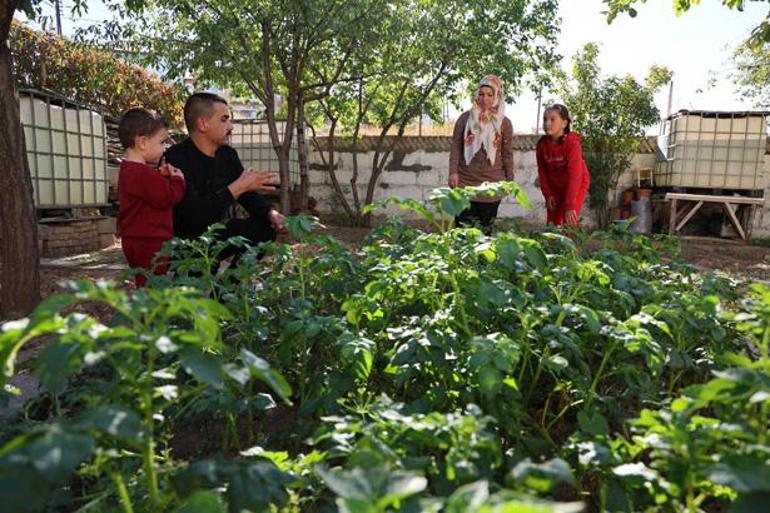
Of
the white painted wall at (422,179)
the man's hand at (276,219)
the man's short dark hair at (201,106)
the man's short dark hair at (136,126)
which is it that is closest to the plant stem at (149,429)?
the man's short dark hair at (136,126)

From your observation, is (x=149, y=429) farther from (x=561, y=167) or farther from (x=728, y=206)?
(x=728, y=206)

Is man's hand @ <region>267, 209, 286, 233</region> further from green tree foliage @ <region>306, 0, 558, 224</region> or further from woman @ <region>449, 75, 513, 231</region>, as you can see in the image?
green tree foliage @ <region>306, 0, 558, 224</region>

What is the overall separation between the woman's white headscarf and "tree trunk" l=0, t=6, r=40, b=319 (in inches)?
117

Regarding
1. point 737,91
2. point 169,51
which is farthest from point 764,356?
point 737,91

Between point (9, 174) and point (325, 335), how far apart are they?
2.87 metres

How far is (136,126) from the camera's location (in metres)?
3.22

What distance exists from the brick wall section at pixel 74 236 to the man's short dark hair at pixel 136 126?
404 cm

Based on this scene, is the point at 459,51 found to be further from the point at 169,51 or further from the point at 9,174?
the point at 9,174

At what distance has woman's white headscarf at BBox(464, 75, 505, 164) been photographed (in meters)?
4.78

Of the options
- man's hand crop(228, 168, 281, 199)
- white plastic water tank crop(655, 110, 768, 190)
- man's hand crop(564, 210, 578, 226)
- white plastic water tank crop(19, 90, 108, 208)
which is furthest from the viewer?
white plastic water tank crop(655, 110, 768, 190)

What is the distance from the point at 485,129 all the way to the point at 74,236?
190 inches

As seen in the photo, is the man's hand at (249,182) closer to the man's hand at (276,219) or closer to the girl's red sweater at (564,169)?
the man's hand at (276,219)

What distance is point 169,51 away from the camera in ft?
24.9

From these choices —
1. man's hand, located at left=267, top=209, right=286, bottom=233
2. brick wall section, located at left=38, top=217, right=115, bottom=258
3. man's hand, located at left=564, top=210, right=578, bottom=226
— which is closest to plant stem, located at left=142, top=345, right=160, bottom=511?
man's hand, located at left=267, top=209, right=286, bottom=233
